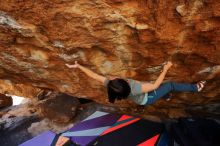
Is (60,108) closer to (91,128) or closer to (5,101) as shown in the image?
(91,128)

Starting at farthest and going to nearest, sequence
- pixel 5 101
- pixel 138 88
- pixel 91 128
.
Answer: pixel 5 101 < pixel 91 128 < pixel 138 88

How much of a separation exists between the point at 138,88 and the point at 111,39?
100cm

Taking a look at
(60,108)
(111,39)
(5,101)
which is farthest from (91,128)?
(5,101)

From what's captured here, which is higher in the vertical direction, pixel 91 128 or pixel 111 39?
pixel 111 39

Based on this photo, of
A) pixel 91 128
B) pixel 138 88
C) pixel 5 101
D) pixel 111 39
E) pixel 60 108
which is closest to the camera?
pixel 138 88

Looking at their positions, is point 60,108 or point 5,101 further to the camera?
point 5,101

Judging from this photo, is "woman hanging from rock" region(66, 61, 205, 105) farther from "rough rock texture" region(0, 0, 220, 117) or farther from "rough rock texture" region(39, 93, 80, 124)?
"rough rock texture" region(39, 93, 80, 124)

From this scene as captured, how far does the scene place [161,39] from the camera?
501 cm

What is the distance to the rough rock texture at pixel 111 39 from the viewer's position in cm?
447

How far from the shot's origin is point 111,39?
5.13 m

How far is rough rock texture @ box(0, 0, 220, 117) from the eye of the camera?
4473mm

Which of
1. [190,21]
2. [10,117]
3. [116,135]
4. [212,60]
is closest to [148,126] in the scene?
[116,135]

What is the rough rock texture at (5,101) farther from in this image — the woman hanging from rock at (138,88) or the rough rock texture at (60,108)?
the woman hanging from rock at (138,88)

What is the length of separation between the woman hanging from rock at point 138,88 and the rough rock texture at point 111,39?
1.21 feet
